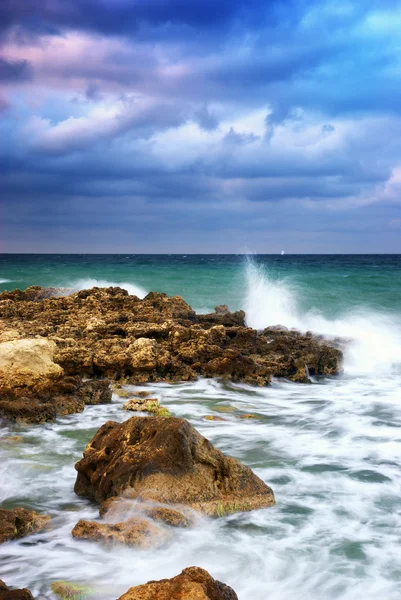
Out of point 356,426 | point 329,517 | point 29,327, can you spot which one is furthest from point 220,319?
point 329,517

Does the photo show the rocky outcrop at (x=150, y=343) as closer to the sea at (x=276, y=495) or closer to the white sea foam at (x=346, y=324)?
the sea at (x=276, y=495)

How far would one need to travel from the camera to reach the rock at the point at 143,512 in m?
4.16

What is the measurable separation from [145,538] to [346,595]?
1310 millimetres

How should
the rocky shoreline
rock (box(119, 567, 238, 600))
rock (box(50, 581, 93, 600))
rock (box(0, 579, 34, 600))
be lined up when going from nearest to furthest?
1. rock (box(119, 567, 238, 600))
2. rock (box(0, 579, 34, 600))
3. rock (box(50, 581, 93, 600))
4. the rocky shoreline

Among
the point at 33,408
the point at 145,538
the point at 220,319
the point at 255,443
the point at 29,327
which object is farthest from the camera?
the point at 220,319

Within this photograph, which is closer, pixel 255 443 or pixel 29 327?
pixel 255 443

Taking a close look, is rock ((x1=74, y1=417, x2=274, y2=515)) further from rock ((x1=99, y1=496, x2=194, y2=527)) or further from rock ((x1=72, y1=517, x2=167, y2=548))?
rock ((x1=72, y1=517, x2=167, y2=548))

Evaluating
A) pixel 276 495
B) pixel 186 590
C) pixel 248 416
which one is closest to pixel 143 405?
pixel 248 416

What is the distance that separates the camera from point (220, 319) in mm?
13047

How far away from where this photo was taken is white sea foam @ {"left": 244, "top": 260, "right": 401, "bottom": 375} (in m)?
12.1

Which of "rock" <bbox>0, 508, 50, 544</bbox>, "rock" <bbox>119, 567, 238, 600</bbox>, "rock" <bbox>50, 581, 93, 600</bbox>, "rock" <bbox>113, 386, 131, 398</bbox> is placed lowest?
"rock" <bbox>50, 581, 93, 600</bbox>

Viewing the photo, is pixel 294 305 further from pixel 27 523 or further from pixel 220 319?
pixel 27 523

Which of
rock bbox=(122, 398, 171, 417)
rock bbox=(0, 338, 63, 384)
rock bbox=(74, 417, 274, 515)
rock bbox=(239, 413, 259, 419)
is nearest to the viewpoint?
rock bbox=(74, 417, 274, 515)

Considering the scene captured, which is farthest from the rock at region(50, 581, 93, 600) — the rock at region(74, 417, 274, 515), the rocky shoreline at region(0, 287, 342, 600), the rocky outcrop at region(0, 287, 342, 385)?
the rocky outcrop at region(0, 287, 342, 385)
